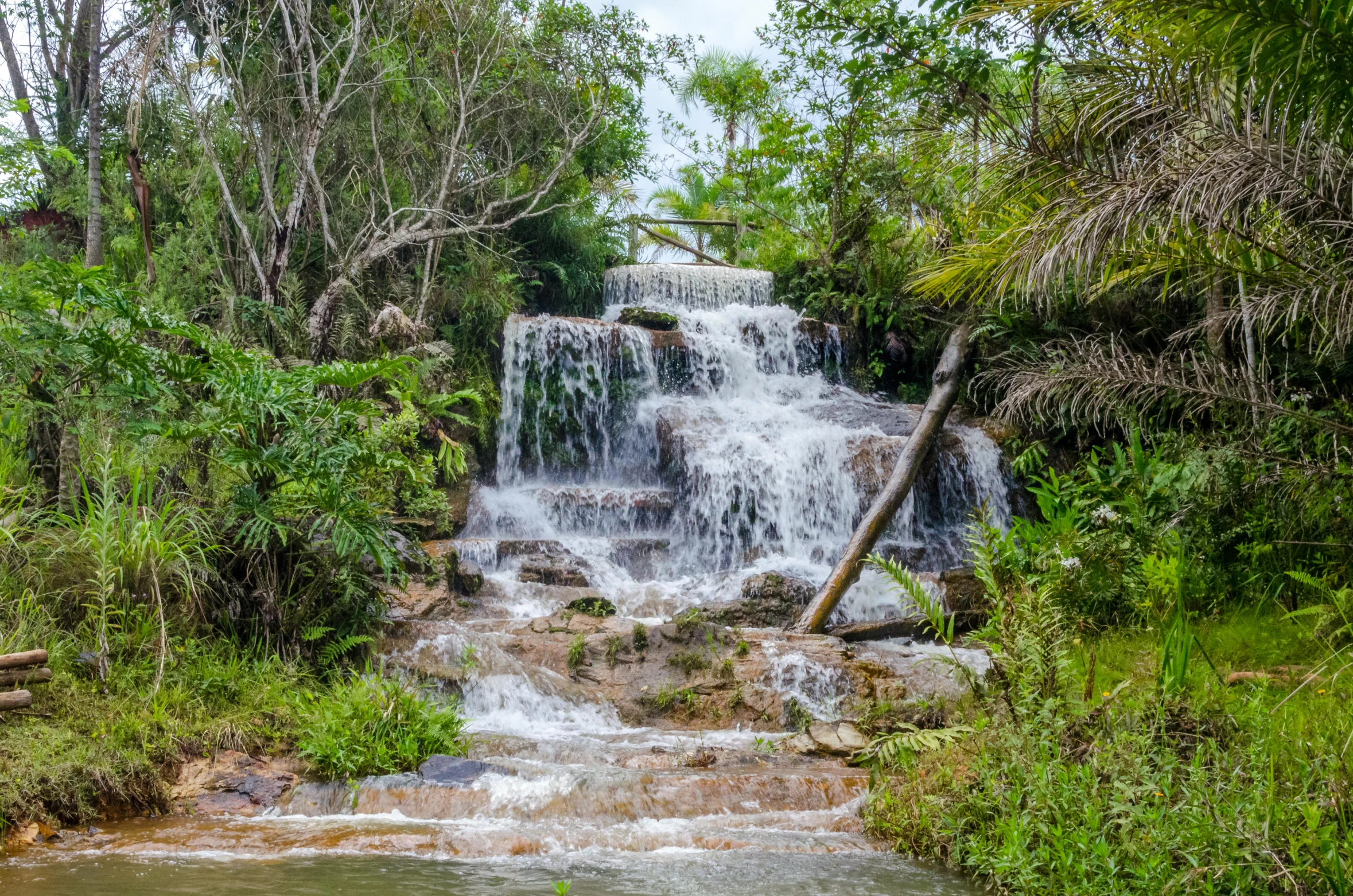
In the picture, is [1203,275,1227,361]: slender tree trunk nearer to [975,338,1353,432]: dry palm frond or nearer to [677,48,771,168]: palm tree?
[975,338,1353,432]: dry palm frond

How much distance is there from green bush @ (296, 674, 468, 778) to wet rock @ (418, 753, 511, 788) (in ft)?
0.26

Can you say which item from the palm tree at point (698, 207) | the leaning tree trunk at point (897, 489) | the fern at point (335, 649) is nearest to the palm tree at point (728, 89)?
the palm tree at point (698, 207)

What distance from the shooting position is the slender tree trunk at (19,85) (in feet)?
42.2

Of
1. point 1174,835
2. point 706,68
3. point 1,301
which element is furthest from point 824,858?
point 706,68

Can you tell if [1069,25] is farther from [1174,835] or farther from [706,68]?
[706,68]

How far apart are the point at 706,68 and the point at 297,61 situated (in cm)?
1345

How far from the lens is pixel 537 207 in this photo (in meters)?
14.4

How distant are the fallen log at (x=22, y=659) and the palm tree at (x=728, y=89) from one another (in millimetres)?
17270

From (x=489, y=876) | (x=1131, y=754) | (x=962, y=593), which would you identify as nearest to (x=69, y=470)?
(x=489, y=876)

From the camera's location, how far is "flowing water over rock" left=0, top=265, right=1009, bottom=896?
3.86 meters

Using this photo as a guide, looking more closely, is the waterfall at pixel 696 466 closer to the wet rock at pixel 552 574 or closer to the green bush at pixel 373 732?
the wet rock at pixel 552 574

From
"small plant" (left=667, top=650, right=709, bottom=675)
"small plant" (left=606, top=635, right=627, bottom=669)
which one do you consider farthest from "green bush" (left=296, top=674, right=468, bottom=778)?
"small plant" (left=667, top=650, right=709, bottom=675)

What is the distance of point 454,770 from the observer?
484 cm

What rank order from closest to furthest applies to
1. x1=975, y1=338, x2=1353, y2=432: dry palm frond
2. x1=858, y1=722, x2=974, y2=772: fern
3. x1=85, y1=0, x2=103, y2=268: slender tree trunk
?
x1=858, y1=722, x2=974, y2=772: fern
x1=975, y1=338, x2=1353, y2=432: dry palm frond
x1=85, y1=0, x2=103, y2=268: slender tree trunk
